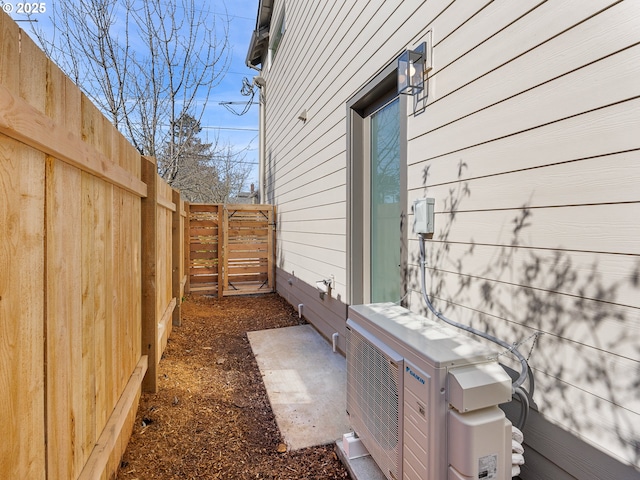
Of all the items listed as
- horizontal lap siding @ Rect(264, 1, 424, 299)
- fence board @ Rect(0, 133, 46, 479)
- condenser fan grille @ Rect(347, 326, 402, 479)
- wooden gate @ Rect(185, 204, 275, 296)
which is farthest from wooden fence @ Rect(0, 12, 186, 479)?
wooden gate @ Rect(185, 204, 275, 296)

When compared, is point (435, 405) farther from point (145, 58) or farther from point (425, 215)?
point (145, 58)

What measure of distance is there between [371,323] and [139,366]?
5.89 feet

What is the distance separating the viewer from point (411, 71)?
218 cm

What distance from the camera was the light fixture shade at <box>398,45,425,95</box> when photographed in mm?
2164

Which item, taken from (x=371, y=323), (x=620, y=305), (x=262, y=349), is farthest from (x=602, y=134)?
(x=262, y=349)

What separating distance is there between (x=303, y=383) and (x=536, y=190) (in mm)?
2463

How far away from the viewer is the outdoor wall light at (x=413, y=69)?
2158 mm

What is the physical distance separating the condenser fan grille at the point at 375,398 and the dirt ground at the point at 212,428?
397 mm

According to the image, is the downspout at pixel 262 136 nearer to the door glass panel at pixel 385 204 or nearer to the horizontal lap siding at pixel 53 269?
the door glass panel at pixel 385 204

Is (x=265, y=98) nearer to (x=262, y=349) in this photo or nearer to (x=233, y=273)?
(x=233, y=273)

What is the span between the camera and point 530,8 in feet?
4.70

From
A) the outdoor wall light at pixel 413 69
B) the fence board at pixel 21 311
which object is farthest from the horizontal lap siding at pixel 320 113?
the fence board at pixel 21 311

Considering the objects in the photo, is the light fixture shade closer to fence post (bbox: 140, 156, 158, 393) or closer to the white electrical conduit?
the white electrical conduit

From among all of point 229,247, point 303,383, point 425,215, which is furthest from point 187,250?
point 425,215
